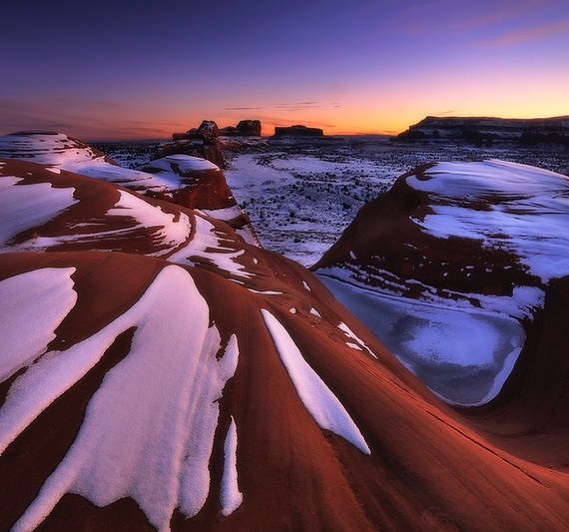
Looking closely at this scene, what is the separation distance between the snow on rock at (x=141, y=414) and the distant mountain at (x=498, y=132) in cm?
7051

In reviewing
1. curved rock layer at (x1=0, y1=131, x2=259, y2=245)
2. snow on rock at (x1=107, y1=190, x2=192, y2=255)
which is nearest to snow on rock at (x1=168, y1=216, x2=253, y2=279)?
snow on rock at (x1=107, y1=190, x2=192, y2=255)

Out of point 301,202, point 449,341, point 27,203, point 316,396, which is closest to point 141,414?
point 316,396

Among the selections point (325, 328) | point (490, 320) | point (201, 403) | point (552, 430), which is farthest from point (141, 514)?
point (490, 320)

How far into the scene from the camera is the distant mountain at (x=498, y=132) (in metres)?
61.8

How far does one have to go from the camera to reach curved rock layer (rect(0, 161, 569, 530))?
1398 mm

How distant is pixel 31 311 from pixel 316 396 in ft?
5.48

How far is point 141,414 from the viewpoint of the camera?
65.6 inches

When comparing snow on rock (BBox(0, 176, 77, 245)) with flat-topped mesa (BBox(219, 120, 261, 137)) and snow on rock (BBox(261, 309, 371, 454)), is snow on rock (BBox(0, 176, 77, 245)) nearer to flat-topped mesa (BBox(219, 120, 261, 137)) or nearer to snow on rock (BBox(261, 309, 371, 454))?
snow on rock (BBox(261, 309, 371, 454))

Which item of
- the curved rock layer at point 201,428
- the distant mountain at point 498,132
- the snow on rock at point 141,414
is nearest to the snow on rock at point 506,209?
the curved rock layer at point 201,428

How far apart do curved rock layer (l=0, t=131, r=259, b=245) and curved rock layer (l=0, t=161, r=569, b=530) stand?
657 centimetres

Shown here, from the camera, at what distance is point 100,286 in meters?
2.53

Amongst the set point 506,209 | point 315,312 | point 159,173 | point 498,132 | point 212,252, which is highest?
point 498,132

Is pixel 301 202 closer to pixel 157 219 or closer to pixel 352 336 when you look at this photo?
pixel 157 219

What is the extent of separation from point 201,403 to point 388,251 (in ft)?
18.7
